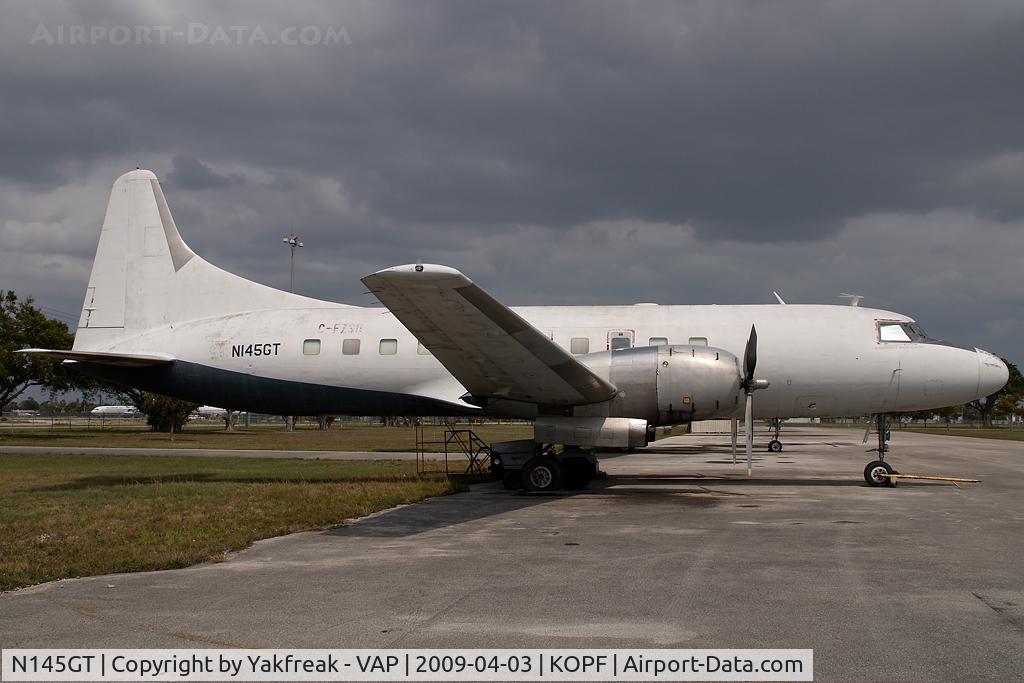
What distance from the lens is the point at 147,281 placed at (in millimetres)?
19500

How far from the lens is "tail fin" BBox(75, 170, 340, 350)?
63.9 feet

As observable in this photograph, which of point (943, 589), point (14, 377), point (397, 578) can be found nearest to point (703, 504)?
A: point (943, 589)

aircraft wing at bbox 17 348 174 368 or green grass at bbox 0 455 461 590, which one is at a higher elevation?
aircraft wing at bbox 17 348 174 368

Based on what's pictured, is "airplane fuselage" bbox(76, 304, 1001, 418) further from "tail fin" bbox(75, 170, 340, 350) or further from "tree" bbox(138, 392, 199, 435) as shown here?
"tree" bbox(138, 392, 199, 435)

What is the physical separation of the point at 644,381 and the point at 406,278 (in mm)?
5606

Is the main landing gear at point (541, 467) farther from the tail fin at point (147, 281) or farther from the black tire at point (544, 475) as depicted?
the tail fin at point (147, 281)

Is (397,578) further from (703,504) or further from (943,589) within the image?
(703,504)

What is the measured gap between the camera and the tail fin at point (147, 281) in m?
19.5

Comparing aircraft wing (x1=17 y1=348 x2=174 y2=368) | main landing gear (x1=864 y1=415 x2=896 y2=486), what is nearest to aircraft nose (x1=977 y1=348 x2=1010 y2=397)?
main landing gear (x1=864 y1=415 x2=896 y2=486)

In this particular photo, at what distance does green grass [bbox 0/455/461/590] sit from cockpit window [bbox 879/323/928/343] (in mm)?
9962

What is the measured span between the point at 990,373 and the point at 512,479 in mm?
10634

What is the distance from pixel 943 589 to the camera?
24.1 feet

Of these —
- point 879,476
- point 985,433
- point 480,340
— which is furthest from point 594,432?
point 985,433

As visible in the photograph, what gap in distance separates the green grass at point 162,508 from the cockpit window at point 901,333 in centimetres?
996
